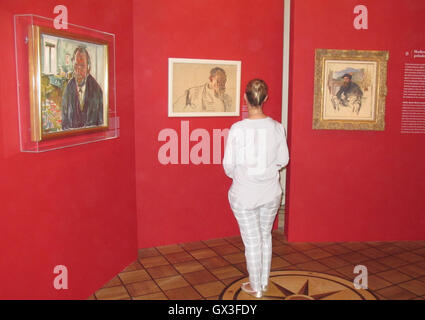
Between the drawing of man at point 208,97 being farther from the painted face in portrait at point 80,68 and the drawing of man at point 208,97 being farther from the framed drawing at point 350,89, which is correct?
the painted face in portrait at point 80,68

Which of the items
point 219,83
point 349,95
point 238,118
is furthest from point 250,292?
point 349,95

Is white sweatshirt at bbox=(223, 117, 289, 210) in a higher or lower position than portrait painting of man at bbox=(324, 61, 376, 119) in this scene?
lower

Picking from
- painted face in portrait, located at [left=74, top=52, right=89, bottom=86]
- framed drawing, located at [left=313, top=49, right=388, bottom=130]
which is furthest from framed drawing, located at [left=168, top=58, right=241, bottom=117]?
painted face in portrait, located at [left=74, top=52, right=89, bottom=86]

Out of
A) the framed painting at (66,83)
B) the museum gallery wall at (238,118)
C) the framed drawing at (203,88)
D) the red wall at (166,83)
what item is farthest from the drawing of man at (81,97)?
the framed drawing at (203,88)

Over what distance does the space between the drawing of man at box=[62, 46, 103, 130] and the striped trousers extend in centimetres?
134

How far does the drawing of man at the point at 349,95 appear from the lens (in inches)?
179

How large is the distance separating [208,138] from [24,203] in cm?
246

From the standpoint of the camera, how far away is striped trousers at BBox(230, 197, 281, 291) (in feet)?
10.5

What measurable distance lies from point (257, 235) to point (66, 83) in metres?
1.82

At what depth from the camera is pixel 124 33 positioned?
3.83 meters

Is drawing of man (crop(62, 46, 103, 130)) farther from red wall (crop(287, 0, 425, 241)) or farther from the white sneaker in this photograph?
red wall (crop(287, 0, 425, 241))

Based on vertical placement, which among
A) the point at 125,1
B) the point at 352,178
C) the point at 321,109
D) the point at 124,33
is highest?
the point at 125,1

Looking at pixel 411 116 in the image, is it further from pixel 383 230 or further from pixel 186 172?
pixel 186 172
